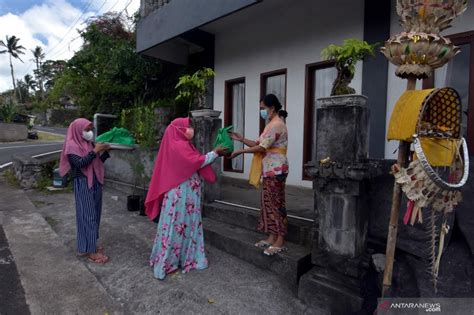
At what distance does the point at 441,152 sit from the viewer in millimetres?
2094

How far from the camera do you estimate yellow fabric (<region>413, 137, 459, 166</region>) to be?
2072 mm

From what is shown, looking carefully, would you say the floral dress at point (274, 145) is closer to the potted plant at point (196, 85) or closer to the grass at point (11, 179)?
the potted plant at point (196, 85)

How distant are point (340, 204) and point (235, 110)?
17.2ft

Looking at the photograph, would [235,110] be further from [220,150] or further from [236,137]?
[220,150]

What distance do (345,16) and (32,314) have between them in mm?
5910

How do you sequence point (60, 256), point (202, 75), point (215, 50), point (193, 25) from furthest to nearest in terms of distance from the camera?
point (215, 50) → point (193, 25) → point (202, 75) → point (60, 256)

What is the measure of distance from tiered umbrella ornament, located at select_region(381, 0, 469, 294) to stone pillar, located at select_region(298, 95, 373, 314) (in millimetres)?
463

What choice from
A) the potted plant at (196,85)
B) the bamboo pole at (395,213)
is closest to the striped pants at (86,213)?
the potted plant at (196,85)

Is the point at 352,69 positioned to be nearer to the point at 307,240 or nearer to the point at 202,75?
the point at 307,240

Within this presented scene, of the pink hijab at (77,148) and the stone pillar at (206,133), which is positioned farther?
the stone pillar at (206,133)

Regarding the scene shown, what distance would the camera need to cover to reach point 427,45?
209cm

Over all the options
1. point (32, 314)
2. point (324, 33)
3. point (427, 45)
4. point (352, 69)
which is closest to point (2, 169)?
point (32, 314)

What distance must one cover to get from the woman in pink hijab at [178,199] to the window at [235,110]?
3.86 metres

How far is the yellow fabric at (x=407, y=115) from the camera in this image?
6.74 feet
